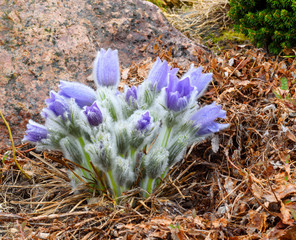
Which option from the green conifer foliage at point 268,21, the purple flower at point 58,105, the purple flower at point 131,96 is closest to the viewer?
the purple flower at point 58,105

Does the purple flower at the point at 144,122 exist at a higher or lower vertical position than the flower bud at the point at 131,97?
lower

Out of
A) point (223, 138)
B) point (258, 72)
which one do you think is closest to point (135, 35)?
point (258, 72)

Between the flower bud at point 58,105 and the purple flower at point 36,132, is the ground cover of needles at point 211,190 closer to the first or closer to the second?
the purple flower at point 36,132

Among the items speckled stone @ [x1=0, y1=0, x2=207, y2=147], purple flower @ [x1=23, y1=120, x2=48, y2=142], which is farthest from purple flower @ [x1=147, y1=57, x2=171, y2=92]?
speckled stone @ [x1=0, y1=0, x2=207, y2=147]

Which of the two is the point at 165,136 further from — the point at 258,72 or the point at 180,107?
the point at 258,72

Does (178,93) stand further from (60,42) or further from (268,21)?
(268,21)

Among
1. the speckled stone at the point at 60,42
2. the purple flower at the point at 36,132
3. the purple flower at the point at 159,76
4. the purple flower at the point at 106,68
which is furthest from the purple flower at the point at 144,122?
the speckled stone at the point at 60,42
